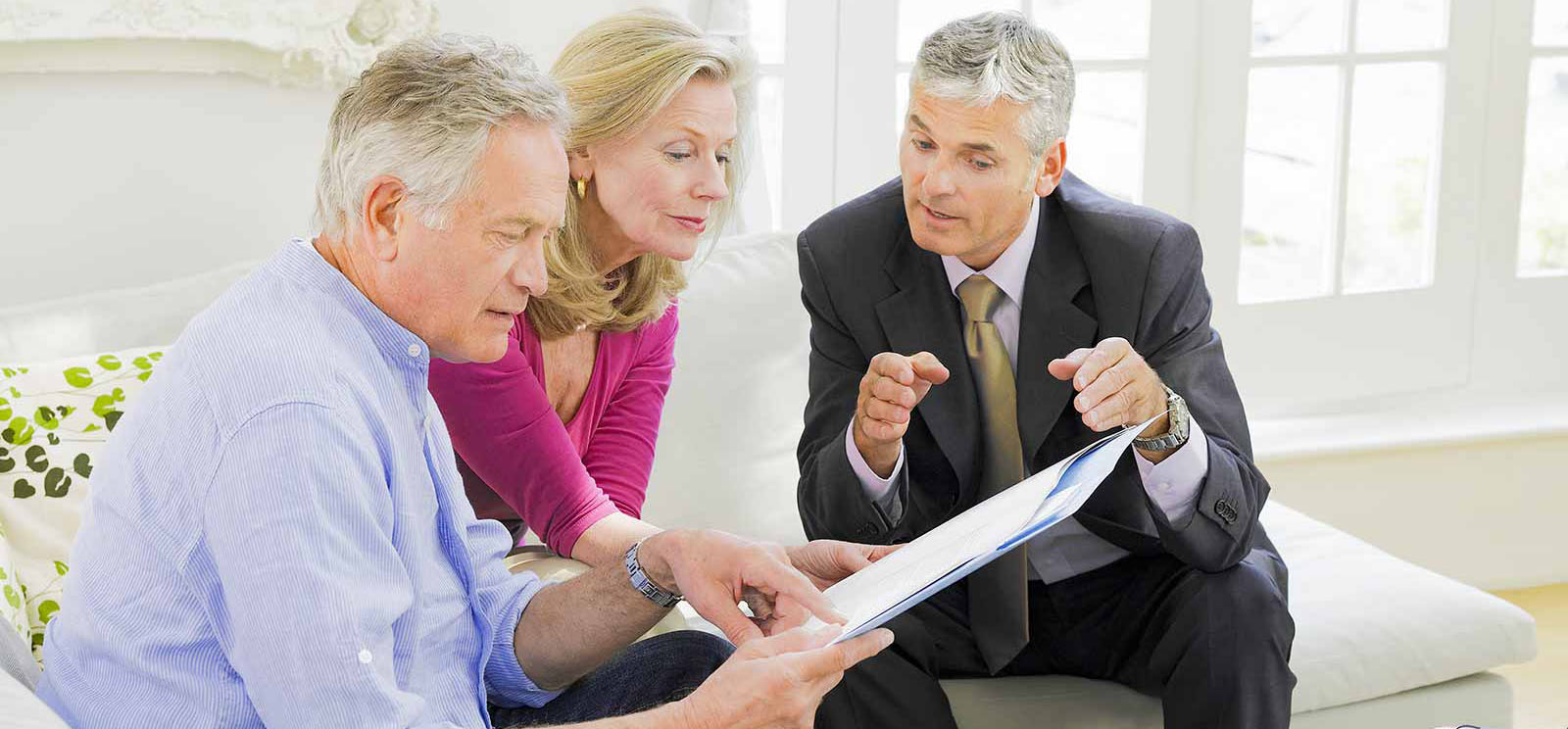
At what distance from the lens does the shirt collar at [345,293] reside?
119cm

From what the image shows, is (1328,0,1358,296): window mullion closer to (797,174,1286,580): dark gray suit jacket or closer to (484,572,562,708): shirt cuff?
(797,174,1286,580): dark gray suit jacket

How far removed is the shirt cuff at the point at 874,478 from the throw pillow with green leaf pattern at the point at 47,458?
0.91 meters

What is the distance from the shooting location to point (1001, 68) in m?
1.77

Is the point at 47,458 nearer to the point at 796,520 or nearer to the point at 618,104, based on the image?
the point at 618,104

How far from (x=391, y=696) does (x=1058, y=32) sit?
231 centimetres

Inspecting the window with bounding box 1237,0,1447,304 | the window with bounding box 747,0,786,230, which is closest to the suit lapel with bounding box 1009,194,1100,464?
the window with bounding box 747,0,786,230

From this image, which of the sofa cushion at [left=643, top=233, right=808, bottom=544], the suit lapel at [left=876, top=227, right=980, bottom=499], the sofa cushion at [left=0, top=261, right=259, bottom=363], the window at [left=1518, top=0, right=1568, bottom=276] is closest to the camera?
the suit lapel at [left=876, top=227, right=980, bottom=499]

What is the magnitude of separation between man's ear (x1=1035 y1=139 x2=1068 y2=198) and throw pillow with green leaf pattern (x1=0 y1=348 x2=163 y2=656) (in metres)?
1.18

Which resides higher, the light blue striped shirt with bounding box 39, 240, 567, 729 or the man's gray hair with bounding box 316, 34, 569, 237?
the man's gray hair with bounding box 316, 34, 569, 237

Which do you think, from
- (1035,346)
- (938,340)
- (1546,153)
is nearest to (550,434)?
(938,340)

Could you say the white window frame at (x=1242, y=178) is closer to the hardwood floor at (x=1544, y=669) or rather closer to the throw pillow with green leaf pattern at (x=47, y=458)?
the hardwood floor at (x=1544, y=669)

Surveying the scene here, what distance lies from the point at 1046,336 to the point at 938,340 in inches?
5.5

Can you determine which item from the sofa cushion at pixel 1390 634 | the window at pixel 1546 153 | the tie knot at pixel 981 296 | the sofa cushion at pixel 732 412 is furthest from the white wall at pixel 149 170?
the window at pixel 1546 153

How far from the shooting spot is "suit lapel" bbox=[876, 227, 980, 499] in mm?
1856
